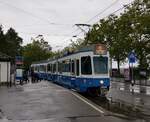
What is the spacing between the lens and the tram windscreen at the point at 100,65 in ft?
98.8

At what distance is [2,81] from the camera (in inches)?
1895

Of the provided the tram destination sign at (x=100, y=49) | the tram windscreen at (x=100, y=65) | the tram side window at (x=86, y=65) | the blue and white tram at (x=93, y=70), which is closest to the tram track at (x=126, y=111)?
the blue and white tram at (x=93, y=70)

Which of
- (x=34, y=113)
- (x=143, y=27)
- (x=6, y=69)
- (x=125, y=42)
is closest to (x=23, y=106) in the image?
(x=34, y=113)

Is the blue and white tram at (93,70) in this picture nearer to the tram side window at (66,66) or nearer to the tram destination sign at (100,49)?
the tram destination sign at (100,49)

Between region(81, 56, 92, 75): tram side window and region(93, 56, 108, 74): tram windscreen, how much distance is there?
39cm

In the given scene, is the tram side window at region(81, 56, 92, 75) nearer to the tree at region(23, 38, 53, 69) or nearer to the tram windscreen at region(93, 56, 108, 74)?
the tram windscreen at region(93, 56, 108, 74)

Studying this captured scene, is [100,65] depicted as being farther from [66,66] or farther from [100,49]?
[66,66]

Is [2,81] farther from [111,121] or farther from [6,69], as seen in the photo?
[111,121]

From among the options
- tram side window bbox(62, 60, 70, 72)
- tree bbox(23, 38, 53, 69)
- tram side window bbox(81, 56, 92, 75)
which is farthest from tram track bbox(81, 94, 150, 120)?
tree bbox(23, 38, 53, 69)

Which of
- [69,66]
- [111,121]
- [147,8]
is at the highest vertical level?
[147,8]

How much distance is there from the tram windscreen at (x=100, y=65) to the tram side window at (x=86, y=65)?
15.3 inches

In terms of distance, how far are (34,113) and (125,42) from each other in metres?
39.5

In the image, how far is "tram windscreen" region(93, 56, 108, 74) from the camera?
30.1m

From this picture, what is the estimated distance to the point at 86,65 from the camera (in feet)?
99.7
